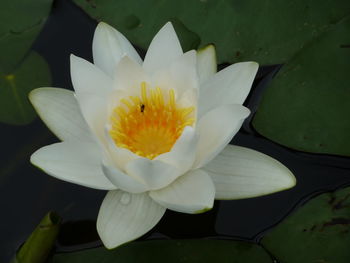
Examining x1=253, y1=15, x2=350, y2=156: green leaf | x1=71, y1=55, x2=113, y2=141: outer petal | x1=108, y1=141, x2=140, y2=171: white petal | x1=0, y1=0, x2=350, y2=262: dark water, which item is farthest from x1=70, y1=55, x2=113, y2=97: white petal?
x1=253, y1=15, x2=350, y2=156: green leaf

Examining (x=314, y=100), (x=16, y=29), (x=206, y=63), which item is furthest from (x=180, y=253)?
(x=16, y=29)

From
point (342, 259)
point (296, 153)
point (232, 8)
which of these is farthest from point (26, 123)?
point (342, 259)

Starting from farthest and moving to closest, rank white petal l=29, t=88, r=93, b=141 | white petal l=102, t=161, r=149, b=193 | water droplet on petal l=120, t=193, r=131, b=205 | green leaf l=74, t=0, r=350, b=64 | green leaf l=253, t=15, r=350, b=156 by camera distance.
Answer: green leaf l=74, t=0, r=350, b=64 → green leaf l=253, t=15, r=350, b=156 → white petal l=29, t=88, r=93, b=141 → water droplet on petal l=120, t=193, r=131, b=205 → white petal l=102, t=161, r=149, b=193

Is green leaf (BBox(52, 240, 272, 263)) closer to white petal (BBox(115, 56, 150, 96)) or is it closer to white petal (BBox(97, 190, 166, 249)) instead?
white petal (BBox(97, 190, 166, 249))

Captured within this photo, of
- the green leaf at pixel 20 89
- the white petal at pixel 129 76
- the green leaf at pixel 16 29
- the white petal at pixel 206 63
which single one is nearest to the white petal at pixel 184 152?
the white petal at pixel 129 76

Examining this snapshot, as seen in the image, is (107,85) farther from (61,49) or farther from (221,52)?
(61,49)

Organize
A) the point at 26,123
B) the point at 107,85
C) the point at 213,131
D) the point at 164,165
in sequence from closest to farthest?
the point at 164,165 < the point at 213,131 < the point at 107,85 < the point at 26,123

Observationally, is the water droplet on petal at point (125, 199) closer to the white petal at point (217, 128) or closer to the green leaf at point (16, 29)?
the white petal at point (217, 128)
